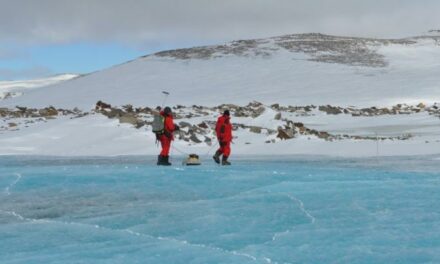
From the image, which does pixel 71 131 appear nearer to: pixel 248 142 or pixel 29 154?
pixel 29 154

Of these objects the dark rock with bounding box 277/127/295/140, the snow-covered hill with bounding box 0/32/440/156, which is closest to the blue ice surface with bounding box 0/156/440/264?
the snow-covered hill with bounding box 0/32/440/156

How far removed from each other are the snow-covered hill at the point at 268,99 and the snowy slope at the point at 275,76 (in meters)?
0.10

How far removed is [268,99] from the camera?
49.6m

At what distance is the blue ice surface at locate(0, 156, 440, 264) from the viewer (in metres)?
6.93

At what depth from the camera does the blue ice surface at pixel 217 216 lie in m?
6.93

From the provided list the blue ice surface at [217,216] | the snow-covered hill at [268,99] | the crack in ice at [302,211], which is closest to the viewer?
the blue ice surface at [217,216]

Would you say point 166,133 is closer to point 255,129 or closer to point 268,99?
point 255,129

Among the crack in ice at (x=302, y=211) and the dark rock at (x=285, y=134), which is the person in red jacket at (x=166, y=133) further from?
the dark rock at (x=285, y=134)

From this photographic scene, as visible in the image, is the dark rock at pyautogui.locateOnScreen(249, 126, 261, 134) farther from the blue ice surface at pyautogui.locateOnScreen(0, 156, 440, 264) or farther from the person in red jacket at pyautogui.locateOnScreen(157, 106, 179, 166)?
the blue ice surface at pyautogui.locateOnScreen(0, 156, 440, 264)

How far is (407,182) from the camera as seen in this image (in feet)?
38.7

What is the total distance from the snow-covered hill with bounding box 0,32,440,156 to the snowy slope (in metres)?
0.10

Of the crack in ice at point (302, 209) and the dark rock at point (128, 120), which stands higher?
the dark rock at point (128, 120)

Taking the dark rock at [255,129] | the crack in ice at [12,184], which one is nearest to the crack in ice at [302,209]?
the crack in ice at [12,184]

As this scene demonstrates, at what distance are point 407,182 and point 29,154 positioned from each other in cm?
1405
